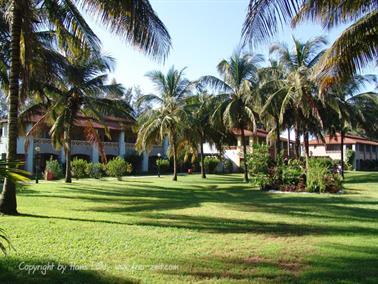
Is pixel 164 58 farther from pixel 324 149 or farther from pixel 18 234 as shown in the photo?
pixel 324 149

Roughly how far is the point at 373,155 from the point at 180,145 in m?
42.4

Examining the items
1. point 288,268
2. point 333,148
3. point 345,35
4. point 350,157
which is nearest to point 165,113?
point 345,35

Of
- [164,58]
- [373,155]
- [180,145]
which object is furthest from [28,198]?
[373,155]

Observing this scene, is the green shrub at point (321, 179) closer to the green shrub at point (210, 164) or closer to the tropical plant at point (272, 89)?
the tropical plant at point (272, 89)

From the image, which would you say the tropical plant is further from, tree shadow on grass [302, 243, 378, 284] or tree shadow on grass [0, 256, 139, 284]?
tree shadow on grass [0, 256, 139, 284]

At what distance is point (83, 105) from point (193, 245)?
→ 1737cm

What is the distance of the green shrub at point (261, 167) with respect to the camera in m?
19.6

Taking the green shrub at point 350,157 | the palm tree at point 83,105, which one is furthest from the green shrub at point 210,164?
the palm tree at point 83,105

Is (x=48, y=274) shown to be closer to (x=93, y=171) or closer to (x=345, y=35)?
(x=345, y=35)

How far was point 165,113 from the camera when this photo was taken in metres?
27.2

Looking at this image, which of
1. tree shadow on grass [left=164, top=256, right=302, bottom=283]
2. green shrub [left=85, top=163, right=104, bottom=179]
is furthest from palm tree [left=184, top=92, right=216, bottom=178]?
tree shadow on grass [left=164, top=256, right=302, bottom=283]

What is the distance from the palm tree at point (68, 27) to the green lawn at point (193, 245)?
96.3 inches

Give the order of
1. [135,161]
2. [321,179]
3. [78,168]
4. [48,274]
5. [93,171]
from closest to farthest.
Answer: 1. [48,274]
2. [321,179]
3. [78,168]
4. [93,171]
5. [135,161]

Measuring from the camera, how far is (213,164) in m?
43.3
